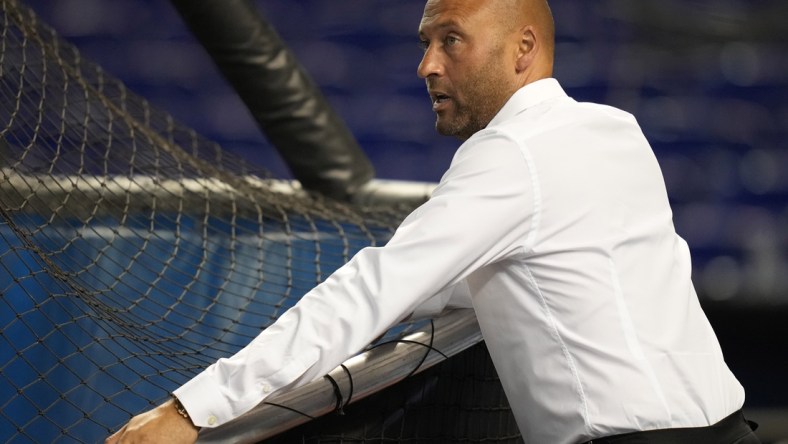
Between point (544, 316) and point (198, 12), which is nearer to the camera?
point (544, 316)

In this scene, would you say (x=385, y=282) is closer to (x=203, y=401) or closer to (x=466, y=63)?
(x=203, y=401)

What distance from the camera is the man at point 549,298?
1.06 meters

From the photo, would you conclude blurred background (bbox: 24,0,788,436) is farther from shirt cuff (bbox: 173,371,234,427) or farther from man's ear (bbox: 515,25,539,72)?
shirt cuff (bbox: 173,371,234,427)

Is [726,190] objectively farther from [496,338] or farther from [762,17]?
[496,338]

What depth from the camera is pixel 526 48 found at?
137 centimetres

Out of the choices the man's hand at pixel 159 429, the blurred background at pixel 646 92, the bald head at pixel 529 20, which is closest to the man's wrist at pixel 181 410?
the man's hand at pixel 159 429

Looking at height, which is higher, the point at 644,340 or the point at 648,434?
the point at 644,340

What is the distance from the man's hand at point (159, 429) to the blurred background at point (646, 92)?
2728 mm

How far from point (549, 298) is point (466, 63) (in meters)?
0.35

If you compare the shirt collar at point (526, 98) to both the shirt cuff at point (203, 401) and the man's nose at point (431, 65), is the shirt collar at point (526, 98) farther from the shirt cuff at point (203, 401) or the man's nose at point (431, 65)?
the shirt cuff at point (203, 401)

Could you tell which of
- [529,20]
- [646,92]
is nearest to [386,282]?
[529,20]

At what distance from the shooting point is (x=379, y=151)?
400cm

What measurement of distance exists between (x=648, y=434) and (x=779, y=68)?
3011 mm

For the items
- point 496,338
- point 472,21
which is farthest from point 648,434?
point 472,21
